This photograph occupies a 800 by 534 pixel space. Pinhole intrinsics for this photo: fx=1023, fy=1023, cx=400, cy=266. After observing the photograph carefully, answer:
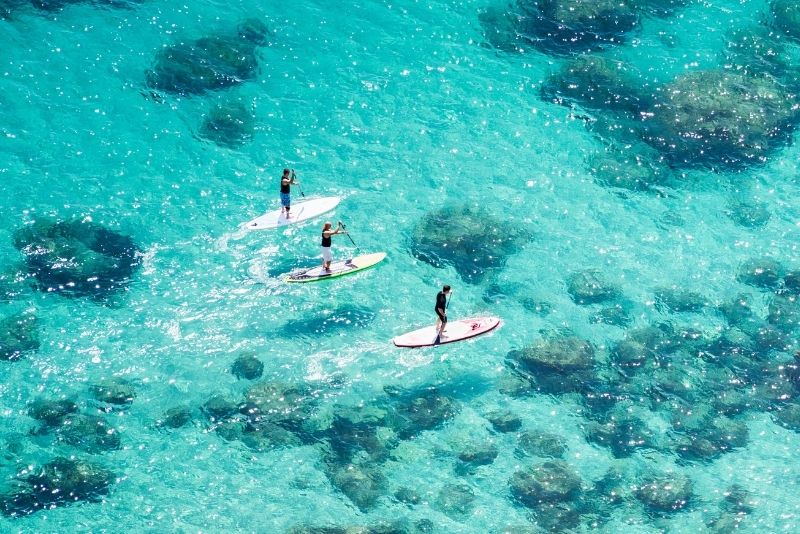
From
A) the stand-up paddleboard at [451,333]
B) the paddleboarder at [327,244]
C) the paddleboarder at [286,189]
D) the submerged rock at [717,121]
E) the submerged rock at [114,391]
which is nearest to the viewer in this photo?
the submerged rock at [114,391]

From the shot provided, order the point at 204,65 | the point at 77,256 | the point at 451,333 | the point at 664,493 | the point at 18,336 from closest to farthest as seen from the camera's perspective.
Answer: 1. the point at 664,493
2. the point at 18,336
3. the point at 451,333
4. the point at 77,256
5. the point at 204,65

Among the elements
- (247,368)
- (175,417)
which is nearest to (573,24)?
(247,368)

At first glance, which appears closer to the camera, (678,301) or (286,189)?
(286,189)

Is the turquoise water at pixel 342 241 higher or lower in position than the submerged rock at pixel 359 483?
higher

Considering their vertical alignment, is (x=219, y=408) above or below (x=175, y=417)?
above

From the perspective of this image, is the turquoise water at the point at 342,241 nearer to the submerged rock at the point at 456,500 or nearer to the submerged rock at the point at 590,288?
the submerged rock at the point at 456,500

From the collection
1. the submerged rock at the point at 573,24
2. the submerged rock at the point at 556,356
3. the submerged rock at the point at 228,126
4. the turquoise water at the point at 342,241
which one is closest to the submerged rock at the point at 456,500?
the turquoise water at the point at 342,241

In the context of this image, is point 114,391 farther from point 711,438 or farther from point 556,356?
point 711,438
